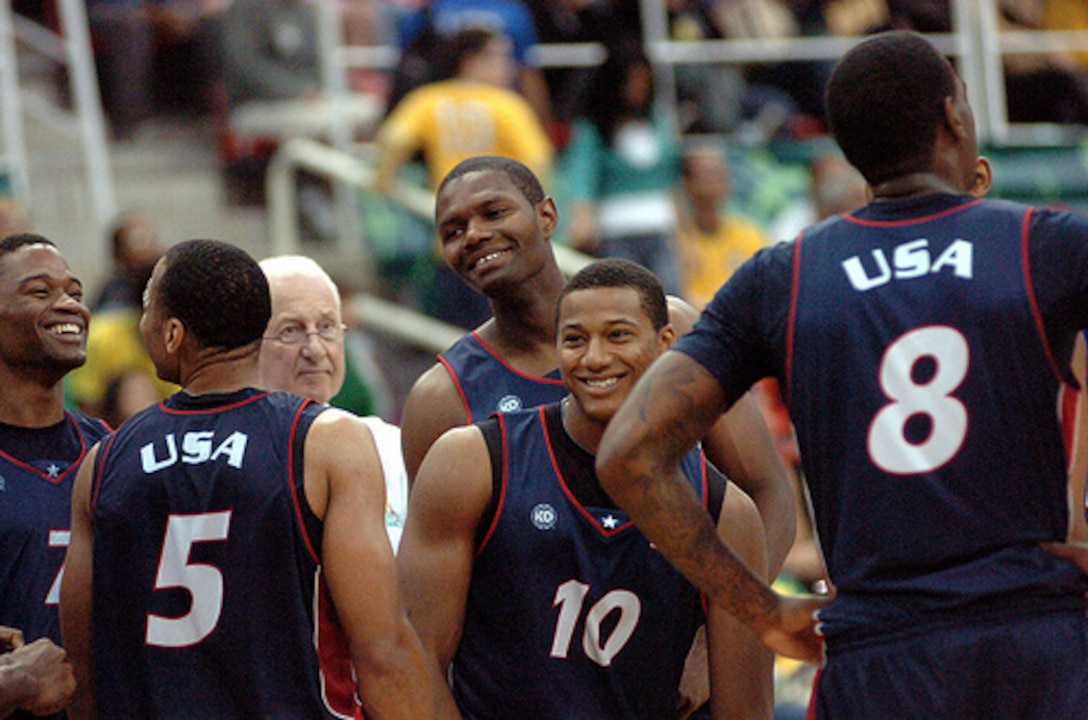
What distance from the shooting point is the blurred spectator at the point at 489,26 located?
36.8 ft

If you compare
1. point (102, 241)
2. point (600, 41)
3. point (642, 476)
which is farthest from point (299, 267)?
point (600, 41)

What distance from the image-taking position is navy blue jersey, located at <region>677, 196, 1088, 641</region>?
3.36m

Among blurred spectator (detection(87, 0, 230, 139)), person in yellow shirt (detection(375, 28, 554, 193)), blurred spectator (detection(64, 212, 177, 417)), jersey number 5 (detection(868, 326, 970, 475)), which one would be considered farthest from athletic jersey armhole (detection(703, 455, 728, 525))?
blurred spectator (detection(87, 0, 230, 139))

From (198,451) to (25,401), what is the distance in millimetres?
1134

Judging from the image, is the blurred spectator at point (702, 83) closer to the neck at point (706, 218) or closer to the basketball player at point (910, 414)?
the neck at point (706, 218)

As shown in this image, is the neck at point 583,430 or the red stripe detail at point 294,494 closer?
the red stripe detail at point 294,494

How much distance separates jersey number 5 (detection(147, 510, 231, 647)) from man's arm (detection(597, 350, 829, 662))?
3.42 feet

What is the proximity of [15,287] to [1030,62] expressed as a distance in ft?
35.8

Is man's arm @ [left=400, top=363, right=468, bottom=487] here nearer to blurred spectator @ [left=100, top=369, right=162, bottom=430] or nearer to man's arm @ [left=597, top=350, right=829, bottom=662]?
man's arm @ [left=597, top=350, right=829, bottom=662]

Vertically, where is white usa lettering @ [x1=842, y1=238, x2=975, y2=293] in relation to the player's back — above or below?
above

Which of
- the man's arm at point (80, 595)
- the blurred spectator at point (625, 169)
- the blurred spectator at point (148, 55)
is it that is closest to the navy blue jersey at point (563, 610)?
the man's arm at point (80, 595)

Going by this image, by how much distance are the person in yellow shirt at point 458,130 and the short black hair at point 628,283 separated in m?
5.89

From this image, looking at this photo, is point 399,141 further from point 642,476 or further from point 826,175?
point 642,476

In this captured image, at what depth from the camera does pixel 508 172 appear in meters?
5.33
